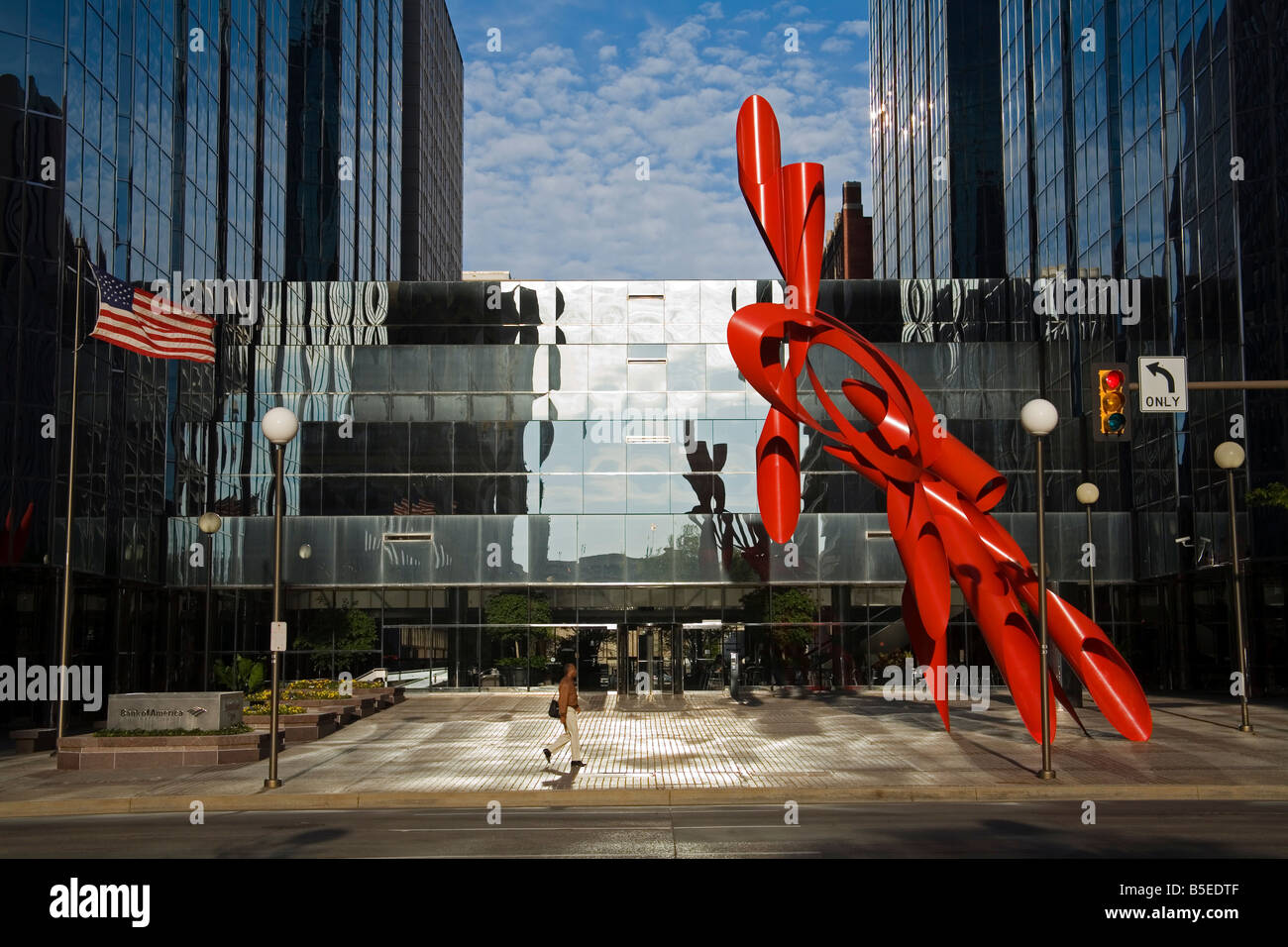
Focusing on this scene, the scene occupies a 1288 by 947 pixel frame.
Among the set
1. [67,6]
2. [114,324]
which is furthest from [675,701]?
[67,6]

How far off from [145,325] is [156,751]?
31.2 feet

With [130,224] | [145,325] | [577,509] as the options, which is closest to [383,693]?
[577,509]

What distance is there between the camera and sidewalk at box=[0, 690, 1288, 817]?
711 inches

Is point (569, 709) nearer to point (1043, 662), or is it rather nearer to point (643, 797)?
point (643, 797)

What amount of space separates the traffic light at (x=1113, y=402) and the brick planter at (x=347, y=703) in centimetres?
2027

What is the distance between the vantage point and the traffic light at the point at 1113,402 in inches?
680

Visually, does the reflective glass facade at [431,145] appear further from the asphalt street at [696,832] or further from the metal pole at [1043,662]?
the asphalt street at [696,832]

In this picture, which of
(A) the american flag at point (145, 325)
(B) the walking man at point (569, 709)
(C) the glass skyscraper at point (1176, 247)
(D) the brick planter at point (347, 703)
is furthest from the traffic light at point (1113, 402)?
(D) the brick planter at point (347, 703)

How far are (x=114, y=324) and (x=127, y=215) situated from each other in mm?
11395

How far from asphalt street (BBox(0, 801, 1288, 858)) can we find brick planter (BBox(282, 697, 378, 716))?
1341cm

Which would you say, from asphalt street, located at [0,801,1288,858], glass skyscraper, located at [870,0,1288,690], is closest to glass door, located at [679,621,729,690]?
glass skyscraper, located at [870,0,1288,690]

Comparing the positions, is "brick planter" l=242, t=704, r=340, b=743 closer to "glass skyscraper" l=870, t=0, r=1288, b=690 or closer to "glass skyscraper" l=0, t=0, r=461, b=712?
"glass skyscraper" l=0, t=0, r=461, b=712

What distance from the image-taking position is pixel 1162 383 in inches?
734
